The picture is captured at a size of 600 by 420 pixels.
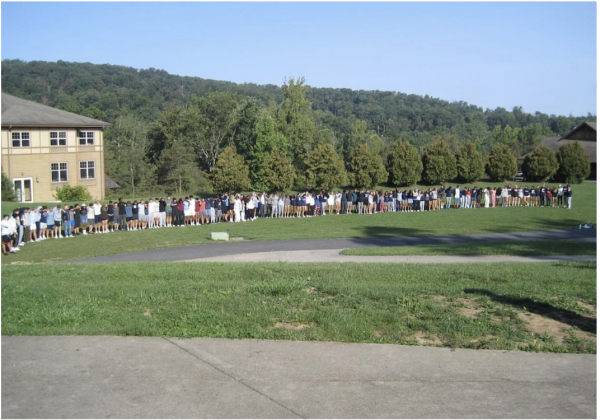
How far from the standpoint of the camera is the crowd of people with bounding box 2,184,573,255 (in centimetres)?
2656

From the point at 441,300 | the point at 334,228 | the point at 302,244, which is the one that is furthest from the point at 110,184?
the point at 441,300

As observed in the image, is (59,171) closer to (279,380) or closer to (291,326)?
(291,326)

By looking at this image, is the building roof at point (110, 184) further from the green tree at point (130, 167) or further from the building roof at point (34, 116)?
the building roof at point (34, 116)

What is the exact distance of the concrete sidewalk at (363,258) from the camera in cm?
1745

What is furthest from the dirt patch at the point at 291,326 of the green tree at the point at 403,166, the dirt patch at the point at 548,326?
the green tree at the point at 403,166

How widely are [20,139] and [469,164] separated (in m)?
37.8

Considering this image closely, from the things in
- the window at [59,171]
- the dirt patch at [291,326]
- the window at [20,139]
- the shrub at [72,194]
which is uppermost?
the window at [20,139]

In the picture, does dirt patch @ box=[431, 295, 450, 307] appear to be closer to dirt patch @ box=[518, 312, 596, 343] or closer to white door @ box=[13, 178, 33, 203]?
dirt patch @ box=[518, 312, 596, 343]

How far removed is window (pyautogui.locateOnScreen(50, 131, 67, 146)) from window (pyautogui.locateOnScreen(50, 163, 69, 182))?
63.0 inches

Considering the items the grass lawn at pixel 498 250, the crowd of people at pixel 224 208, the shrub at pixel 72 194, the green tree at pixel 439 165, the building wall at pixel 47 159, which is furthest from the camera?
the green tree at pixel 439 165

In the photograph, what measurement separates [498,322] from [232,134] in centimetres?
6605

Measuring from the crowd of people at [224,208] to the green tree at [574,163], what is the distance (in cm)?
2014

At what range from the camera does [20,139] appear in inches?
1875

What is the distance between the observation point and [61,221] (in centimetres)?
2752
